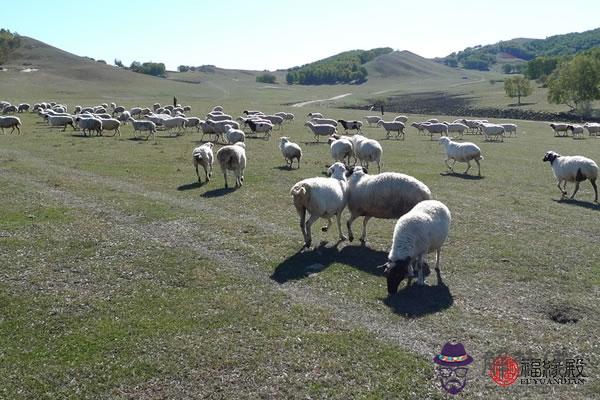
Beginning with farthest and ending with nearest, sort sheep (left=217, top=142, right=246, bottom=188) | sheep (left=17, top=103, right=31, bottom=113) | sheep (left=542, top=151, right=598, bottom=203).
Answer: sheep (left=17, top=103, right=31, bottom=113)
sheep (left=217, top=142, right=246, bottom=188)
sheep (left=542, top=151, right=598, bottom=203)

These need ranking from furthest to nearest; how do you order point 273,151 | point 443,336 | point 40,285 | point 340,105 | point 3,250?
1. point 340,105
2. point 273,151
3. point 3,250
4. point 40,285
5. point 443,336

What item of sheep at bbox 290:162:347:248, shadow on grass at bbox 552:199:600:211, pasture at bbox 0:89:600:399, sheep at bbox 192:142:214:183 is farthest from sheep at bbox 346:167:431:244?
shadow on grass at bbox 552:199:600:211

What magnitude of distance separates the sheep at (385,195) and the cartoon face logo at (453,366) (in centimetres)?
635

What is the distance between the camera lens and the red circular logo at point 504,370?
8.82 metres

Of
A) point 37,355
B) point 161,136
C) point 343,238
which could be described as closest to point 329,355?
point 37,355

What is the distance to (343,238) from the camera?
1653 cm

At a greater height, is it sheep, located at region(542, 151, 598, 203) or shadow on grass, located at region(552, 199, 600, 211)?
sheep, located at region(542, 151, 598, 203)

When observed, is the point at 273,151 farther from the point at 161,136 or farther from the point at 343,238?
the point at 343,238

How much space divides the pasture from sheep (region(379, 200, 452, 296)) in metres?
0.63

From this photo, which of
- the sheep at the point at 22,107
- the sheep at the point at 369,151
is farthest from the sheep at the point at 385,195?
the sheep at the point at 22,107

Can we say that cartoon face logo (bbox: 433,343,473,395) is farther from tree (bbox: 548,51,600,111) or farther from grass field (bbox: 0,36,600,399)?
tree (bbox: 548,51,600,111)

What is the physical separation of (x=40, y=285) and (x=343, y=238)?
956cm

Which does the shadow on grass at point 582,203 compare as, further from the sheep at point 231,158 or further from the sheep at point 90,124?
the sheep at point 90,124

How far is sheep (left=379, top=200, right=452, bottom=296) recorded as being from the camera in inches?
466
